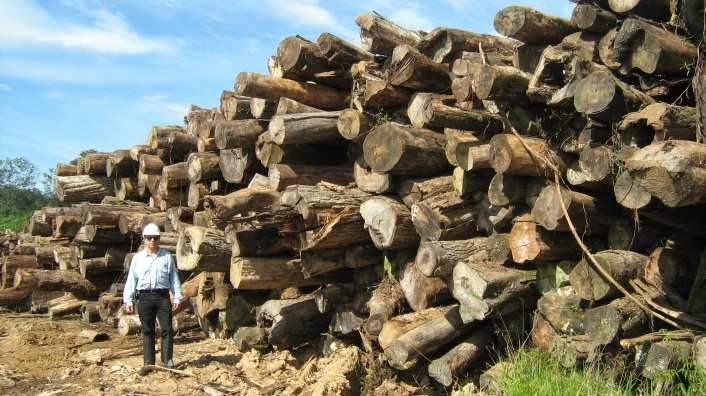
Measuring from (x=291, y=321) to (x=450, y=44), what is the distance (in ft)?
11.6

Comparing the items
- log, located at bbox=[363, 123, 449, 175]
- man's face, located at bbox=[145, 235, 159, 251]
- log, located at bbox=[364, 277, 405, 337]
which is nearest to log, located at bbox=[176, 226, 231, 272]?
man's face, located at bbox=[145, 235, 159, 251]

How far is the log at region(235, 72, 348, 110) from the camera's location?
8.38m

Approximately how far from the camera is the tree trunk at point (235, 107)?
348 inches

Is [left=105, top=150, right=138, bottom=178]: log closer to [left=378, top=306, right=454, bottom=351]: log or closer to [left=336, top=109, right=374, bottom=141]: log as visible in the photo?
[left=336, top=109, right=374, bottom=141]: log

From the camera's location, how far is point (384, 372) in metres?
7.00

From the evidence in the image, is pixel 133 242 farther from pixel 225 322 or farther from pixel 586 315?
pixel 586 315

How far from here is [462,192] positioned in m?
6.68

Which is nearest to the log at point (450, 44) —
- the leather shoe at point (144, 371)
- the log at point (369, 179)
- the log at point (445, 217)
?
the log at point (369, 179)

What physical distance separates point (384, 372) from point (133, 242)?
6183 mm

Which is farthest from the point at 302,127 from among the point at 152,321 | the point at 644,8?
the point at 644,8

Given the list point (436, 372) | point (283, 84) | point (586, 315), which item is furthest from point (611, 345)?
point (283, 84)

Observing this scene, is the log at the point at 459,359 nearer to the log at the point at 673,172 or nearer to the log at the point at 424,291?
the log at the point at 424,291

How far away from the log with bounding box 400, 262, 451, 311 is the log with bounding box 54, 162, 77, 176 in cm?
930

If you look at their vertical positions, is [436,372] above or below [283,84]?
below
